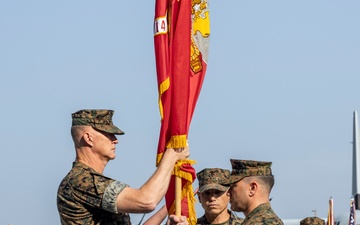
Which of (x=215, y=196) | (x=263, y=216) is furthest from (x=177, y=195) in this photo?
(x=215, y=196)

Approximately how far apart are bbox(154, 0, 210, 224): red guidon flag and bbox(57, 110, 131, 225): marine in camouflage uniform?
2.08 ft

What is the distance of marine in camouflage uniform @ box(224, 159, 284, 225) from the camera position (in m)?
9.81

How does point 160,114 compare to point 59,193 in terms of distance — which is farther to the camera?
point 160,114

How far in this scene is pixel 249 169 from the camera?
33.3 ft

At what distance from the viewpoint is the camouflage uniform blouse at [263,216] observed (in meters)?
9.62

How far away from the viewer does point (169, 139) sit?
948 cm

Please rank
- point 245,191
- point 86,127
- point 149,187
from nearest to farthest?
point 149,187 < point 86,127 < point 245,191

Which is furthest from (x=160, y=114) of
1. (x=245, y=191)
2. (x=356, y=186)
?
(x=356, y=186)

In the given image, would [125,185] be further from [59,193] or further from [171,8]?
[171,8]

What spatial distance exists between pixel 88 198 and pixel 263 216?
150 cm

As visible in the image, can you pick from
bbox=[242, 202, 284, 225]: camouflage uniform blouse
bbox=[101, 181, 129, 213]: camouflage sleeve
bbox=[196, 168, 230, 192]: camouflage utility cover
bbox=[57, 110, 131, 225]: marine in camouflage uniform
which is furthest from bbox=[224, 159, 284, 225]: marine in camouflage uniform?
bbox=[196, 168, 230, 192]: camouflage utility cover

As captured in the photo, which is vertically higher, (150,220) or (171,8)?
(171,8)

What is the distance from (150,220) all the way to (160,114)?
3.17 feet

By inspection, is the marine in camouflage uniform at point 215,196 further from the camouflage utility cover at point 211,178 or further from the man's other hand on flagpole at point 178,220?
the man's other hand on flagpole at point 178,220
